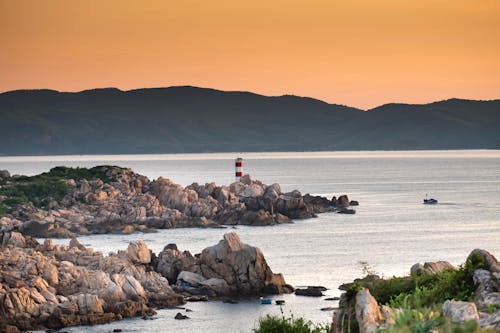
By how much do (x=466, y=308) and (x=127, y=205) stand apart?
100903 mm

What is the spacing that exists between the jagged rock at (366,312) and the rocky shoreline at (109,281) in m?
31.8

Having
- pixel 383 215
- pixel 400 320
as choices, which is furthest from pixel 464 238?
pixel 400 320

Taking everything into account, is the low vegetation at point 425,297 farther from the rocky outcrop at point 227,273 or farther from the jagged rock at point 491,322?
the rocky outcrop at point 227,273

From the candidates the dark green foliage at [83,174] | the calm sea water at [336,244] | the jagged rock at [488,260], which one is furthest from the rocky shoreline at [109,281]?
the dark green foliage at [83,174]

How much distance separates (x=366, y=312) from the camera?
2083 cm

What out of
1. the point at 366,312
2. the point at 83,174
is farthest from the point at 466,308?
the point at 83,174

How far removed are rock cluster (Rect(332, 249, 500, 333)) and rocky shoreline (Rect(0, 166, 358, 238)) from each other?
257 feet

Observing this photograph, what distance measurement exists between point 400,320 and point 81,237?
90.5 m

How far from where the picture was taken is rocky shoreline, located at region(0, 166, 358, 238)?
4198 inches

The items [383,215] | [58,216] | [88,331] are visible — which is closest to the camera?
[88,331]

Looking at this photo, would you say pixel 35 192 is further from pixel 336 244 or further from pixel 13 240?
pixel 13 240

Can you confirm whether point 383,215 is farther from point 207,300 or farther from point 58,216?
point 207,300

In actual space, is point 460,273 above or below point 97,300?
above

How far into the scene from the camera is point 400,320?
12320 millimetres
